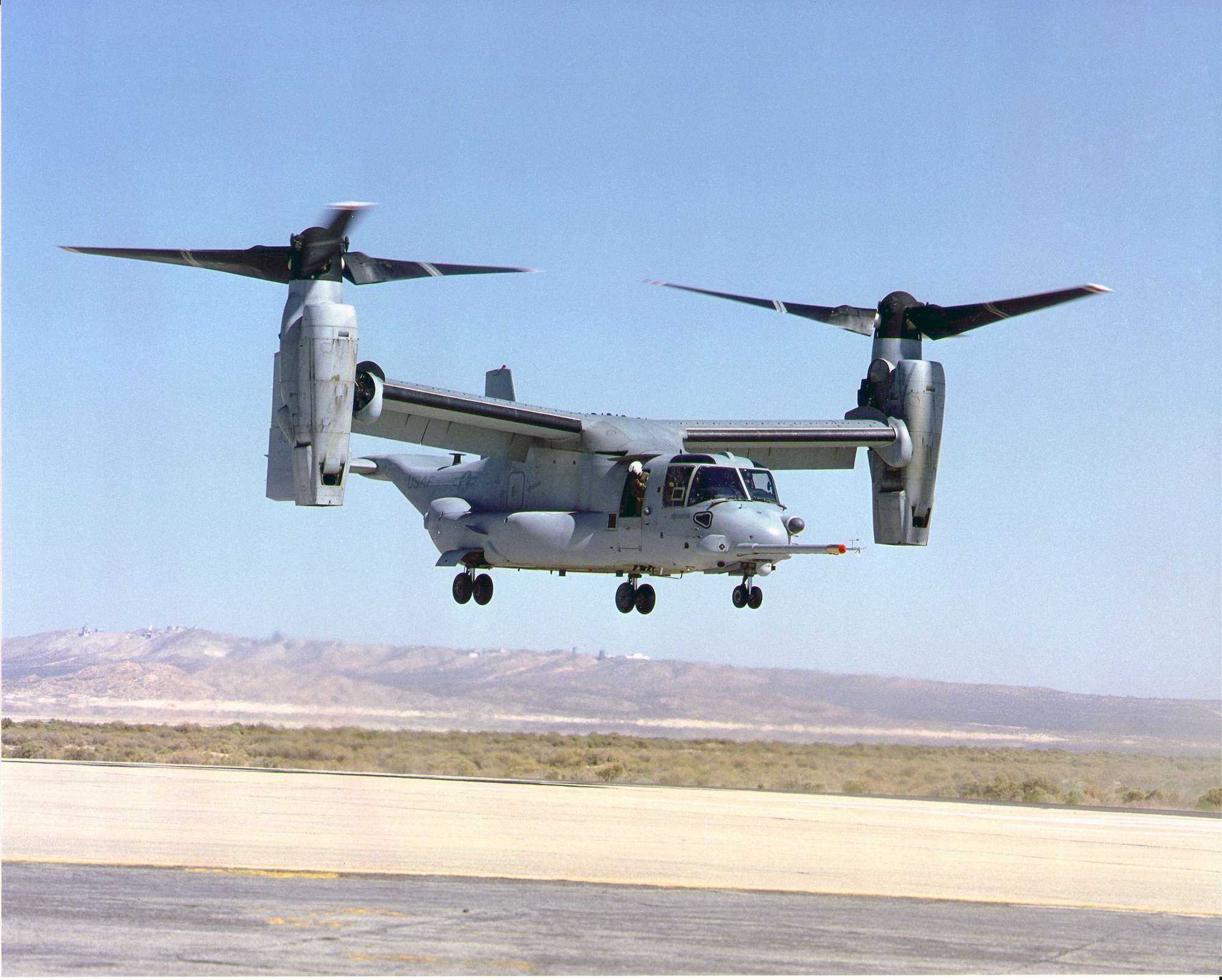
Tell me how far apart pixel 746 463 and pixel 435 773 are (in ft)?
40.0

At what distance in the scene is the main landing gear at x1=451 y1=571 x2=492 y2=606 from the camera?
1378 inches

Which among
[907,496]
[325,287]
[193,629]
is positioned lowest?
[193,629]

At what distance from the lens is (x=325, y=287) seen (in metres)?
26.4

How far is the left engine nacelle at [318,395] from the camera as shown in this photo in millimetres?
25766

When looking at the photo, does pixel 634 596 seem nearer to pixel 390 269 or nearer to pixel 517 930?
pixel 390 269

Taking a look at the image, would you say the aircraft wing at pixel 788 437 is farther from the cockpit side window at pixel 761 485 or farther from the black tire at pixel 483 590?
the black tire at pixel 483 590

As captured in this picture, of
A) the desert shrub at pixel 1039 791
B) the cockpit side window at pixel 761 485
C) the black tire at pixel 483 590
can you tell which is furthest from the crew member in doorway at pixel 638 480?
the desert shrub at pixel 1039 791

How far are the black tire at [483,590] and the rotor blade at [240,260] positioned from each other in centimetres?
1028

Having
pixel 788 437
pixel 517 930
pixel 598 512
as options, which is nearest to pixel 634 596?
pixel 598 512

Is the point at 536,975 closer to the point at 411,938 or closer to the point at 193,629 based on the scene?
A: the point at 411,938

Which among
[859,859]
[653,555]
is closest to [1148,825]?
Result: [859,859]

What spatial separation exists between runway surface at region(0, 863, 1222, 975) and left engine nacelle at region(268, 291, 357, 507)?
11448 mm

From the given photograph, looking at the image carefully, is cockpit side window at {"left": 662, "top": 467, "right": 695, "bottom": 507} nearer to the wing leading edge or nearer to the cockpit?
the cockpit

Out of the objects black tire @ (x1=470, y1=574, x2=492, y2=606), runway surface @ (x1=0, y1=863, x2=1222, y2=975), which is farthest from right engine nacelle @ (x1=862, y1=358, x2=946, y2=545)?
runway surface @ (x1=0, y1=863, x2=1222, y2=975)
